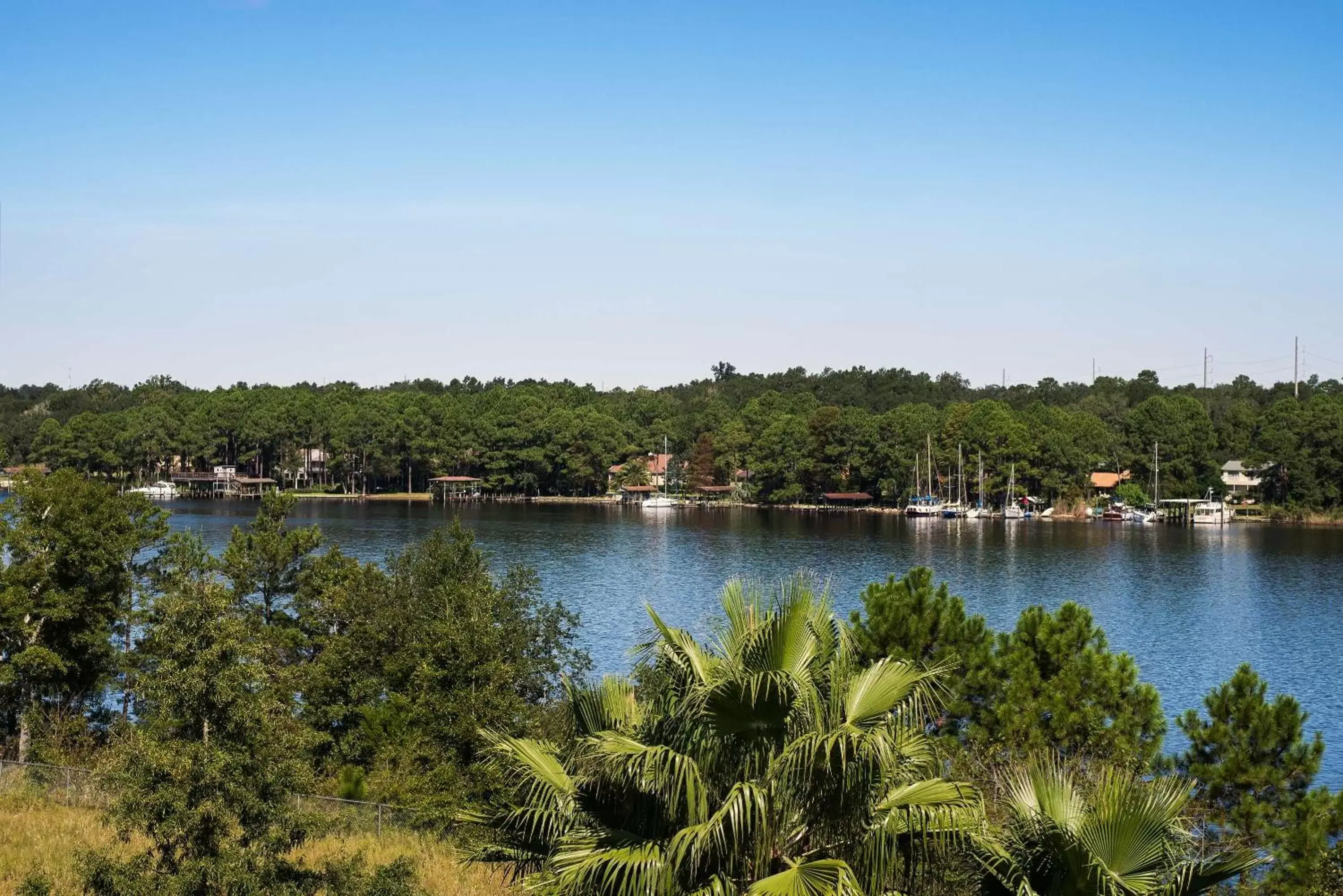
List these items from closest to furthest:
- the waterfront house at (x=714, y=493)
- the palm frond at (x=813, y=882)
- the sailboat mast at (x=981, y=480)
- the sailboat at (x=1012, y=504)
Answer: the palm frond at (x=813, y=882)
the sailboat at (x=1012, y=504)
the sailboat mast at (x=981, y=480)
the waterfront house at (x=714, y=493)

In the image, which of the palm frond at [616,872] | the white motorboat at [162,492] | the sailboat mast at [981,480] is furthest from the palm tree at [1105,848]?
the white motorboat at [162,492]

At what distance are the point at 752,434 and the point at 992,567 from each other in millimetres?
67646

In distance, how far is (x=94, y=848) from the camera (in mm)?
17594

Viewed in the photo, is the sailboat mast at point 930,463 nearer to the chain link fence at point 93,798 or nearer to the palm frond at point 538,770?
the chain link fence at point 93,798

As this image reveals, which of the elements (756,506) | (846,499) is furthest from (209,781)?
(756,506)

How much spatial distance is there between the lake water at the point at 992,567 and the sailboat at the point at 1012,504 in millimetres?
4199

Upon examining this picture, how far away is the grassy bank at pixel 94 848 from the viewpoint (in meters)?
17.2

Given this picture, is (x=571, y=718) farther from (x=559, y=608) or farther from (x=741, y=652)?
(x=559, y=608)

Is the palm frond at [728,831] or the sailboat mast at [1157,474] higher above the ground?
the sailboat mast at [1157,474]

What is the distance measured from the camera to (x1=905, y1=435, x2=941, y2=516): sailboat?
119688 millimetres

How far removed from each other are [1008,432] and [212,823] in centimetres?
11462

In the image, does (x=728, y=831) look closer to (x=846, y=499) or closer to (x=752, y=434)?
(x=846, y=499)

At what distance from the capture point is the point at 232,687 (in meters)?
12.9

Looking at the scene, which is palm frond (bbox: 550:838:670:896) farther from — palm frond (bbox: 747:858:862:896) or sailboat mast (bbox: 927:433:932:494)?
sailboat mast (bbox: 927:433:932:494)
